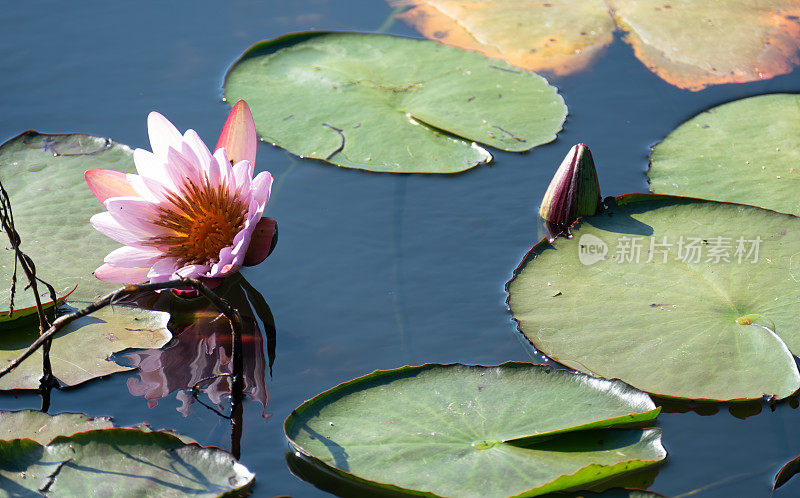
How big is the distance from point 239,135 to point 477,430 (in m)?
1.28

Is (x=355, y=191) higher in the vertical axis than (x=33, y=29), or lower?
lower

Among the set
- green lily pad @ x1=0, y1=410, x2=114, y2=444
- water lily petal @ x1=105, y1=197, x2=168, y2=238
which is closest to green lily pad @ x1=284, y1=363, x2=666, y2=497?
green lily pad @ x1=0, y1=410, x2=114, y2=444

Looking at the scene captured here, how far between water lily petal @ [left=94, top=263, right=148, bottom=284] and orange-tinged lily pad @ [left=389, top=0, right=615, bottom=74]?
2208 millimetres

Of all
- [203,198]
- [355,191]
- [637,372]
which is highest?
[203,198]

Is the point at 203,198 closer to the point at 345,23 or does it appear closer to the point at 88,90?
the point at 88,90

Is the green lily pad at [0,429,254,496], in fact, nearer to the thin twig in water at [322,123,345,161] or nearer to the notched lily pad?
the thin twig in water at [322,123,345,161]

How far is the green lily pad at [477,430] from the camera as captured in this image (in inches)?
68.6

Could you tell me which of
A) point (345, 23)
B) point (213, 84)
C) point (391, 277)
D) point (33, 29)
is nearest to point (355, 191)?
point (391, 277)

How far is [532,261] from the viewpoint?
2.48 m

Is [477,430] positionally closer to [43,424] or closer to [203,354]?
[203,354]

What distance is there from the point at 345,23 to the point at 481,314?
2.27 m

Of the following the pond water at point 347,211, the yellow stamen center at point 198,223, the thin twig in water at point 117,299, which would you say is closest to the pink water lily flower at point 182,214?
the yellow stamen center at point 198,223

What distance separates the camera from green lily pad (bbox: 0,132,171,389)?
2146 mm

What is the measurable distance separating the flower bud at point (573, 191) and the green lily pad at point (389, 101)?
413 mm
